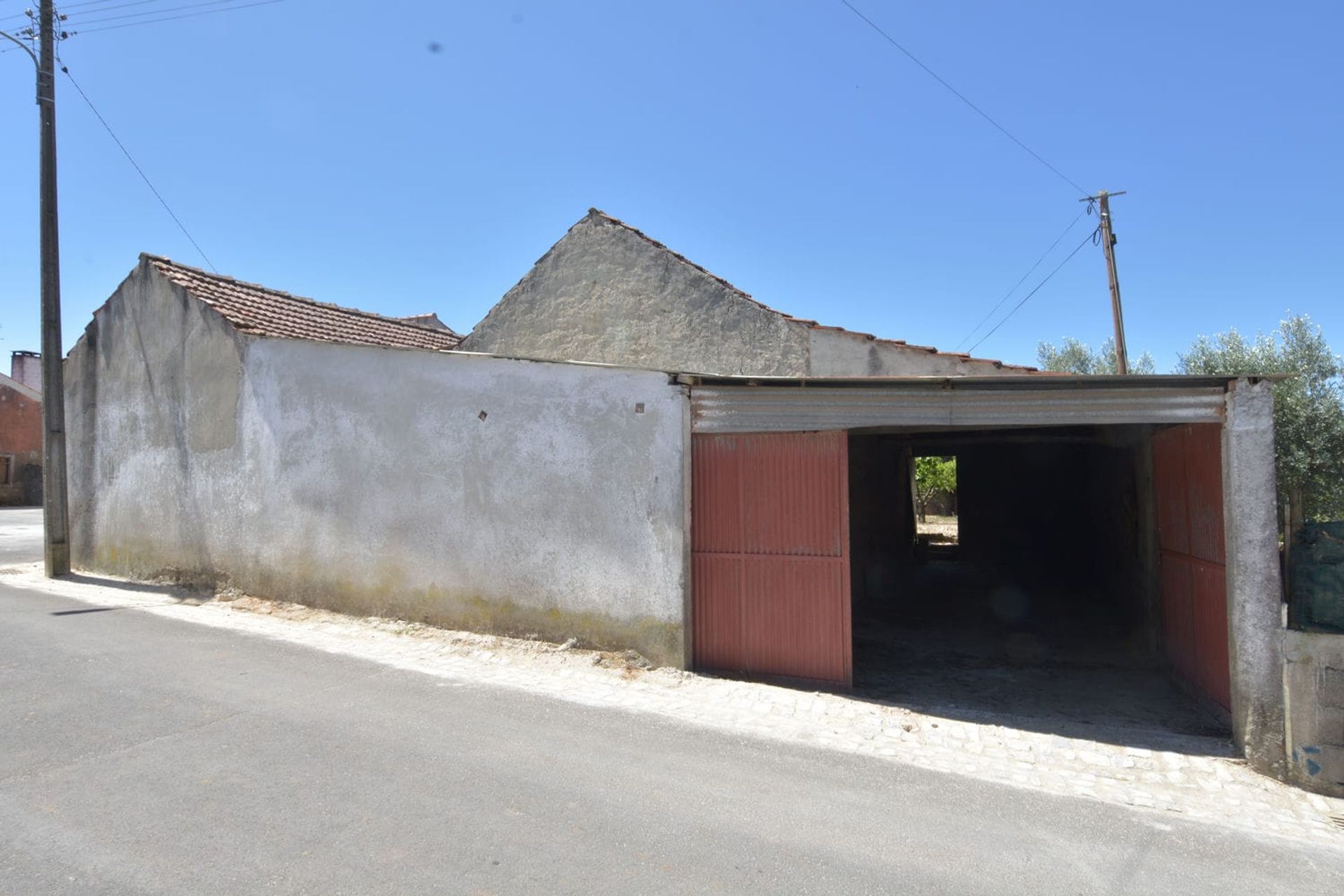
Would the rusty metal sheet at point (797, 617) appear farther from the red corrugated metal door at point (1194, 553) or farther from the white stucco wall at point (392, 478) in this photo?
the red corrugated metal door at point (1194, 553)

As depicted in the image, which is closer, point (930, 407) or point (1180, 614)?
point (930, 407)

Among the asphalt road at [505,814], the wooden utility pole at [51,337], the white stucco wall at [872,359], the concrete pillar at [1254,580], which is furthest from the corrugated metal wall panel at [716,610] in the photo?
the wooden utility pole at [51,337]

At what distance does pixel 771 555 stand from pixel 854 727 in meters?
1.73

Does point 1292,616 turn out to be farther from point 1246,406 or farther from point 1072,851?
point 1072,851

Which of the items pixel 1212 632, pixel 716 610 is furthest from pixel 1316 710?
pixel 716 610

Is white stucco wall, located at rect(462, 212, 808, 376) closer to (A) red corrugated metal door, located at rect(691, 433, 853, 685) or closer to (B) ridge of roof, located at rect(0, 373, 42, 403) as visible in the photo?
(A) red corrugated metal door, located at rect(691, 433, 853, 685)

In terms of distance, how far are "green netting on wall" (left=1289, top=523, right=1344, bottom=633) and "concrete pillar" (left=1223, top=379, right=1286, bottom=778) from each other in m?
0.10

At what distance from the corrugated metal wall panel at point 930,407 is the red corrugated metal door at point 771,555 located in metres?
0.23

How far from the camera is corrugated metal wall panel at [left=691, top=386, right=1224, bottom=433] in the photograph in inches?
230

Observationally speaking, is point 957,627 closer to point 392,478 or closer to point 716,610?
point 716,610

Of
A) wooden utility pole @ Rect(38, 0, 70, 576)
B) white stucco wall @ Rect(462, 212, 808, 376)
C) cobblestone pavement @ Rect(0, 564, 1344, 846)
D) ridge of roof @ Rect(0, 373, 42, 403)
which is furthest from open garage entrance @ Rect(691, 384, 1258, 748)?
ridge of roof @ Rect(0, 373, 42, 403)

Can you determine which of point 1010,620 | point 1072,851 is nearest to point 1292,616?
point 1072,851

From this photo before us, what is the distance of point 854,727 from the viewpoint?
5.99 m

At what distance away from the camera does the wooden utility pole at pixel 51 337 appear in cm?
1189
